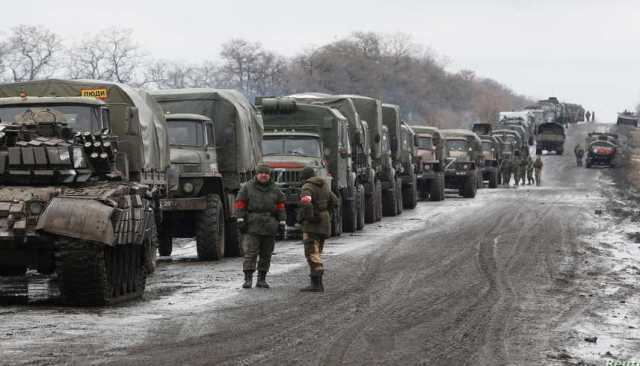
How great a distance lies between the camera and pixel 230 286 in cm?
1712

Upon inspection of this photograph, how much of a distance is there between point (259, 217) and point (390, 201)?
Answer: 21083 millimetres

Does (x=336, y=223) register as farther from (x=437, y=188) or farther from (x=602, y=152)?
(x=602, y=152)

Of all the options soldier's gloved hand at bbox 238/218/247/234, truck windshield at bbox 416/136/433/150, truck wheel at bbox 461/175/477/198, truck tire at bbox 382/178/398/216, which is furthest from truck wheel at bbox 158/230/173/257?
truck wheel at bbox 461/175/477/198

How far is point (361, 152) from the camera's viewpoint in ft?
106

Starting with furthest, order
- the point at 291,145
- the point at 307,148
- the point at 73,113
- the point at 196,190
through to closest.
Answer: the point at 307,148 → the point at 291,145 → the point at 196,190 → the point at 73,113

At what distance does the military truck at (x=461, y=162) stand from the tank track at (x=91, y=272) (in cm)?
3525

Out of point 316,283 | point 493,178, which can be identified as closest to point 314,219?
point 316,283

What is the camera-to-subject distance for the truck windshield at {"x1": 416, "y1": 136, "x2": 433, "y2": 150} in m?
47.1

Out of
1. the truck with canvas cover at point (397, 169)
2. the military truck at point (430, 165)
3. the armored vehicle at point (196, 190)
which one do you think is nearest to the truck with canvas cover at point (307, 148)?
the armored vehicle at point (196, 190)

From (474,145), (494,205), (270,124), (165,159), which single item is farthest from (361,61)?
(165,159)

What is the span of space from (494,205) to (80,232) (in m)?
29.6

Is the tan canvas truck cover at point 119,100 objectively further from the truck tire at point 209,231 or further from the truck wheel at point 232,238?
the truck wheel at point 232,238

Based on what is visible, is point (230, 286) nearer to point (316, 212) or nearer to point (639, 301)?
point (316, 212)

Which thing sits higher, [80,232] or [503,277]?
[80,232]
